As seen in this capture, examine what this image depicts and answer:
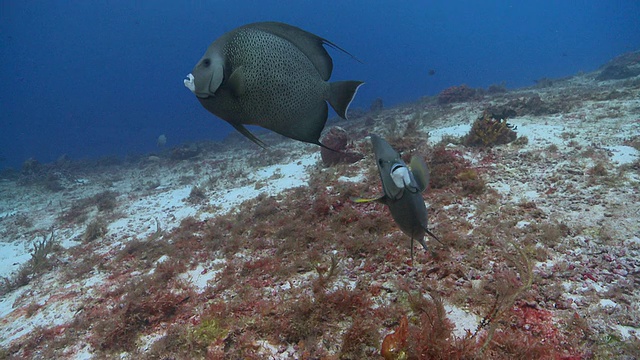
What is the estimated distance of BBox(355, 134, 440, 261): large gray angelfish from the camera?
1.71 metres

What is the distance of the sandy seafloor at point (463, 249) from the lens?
2.68 meters

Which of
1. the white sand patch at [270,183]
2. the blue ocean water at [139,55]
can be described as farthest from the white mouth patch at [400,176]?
the blue ocean water at [139,55]

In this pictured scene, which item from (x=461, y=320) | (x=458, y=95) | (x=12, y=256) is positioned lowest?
(x=12, y=256)

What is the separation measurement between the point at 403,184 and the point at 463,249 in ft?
8.28

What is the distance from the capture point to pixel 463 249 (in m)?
3.61

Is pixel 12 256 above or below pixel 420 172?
below

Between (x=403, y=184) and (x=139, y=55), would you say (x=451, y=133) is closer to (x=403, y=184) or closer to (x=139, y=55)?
(x=403, y=184)

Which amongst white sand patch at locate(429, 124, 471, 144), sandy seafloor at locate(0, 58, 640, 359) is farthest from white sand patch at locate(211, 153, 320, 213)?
white sand patch at locate(429, 124, 471, 144)

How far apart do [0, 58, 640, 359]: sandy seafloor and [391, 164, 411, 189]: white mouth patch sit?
149cm

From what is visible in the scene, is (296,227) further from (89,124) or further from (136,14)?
(136,14)

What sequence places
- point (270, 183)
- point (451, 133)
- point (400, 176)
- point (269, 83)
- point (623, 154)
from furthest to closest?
point (451, 133) → point (270, 183) → point (623, 154) → point (400, 176) → point (269, 83)

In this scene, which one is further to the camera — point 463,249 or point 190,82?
point 463,249

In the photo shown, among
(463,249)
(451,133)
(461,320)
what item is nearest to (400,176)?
(461,320)

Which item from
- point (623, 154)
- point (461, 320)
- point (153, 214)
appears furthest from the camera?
point (153, 214)
